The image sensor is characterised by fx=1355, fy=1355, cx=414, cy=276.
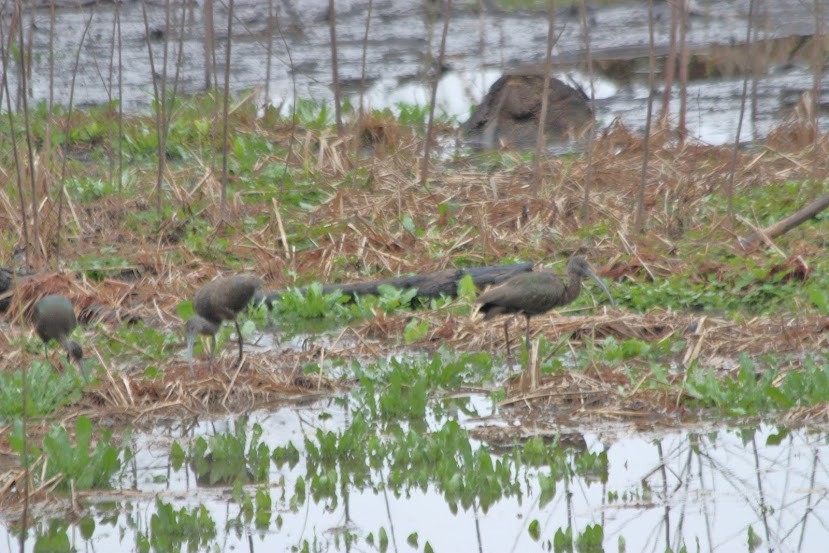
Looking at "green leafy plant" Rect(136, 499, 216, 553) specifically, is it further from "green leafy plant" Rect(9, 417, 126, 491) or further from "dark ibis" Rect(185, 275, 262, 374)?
"dark ibis" Rect(185, 275, 262, 374)

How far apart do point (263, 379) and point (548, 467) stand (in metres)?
2.28

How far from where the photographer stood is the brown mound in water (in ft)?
53.1

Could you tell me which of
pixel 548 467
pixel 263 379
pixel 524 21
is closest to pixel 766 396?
pixel 548 467

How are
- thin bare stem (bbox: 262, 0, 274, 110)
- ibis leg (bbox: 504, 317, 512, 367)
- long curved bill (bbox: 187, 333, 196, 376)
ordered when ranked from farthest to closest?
1. thin bare stem (bbox: 262, 0, 274, 110)
2. ibis leg (bbox: 504, 317, 512, 367)
3. long curved bill (bbox: 187, 333, 196, 376)

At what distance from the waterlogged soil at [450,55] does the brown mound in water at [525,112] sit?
476 millimetres

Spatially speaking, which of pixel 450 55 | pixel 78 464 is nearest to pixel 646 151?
pixel 78 464

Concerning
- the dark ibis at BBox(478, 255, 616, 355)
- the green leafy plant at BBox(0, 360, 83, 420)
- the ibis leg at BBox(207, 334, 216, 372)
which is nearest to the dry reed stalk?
the dark ibis at BBox(478, 255, 616, 355)

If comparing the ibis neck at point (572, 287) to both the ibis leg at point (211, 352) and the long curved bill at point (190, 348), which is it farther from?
the long curved bill at point (190, 348)

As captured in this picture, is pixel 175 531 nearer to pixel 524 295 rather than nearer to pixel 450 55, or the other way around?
pixel 524 295

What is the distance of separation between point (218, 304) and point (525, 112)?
8131 millimetres

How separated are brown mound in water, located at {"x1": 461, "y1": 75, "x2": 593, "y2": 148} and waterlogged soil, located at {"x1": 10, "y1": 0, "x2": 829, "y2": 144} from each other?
476 millimetres

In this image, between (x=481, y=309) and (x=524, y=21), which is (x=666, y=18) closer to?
(x=524, y=21)

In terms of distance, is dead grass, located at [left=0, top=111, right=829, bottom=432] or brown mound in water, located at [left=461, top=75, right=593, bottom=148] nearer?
dead grass, located at [left=0, top=111, right=829, bottom=432]

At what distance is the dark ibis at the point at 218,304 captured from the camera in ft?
29.3
